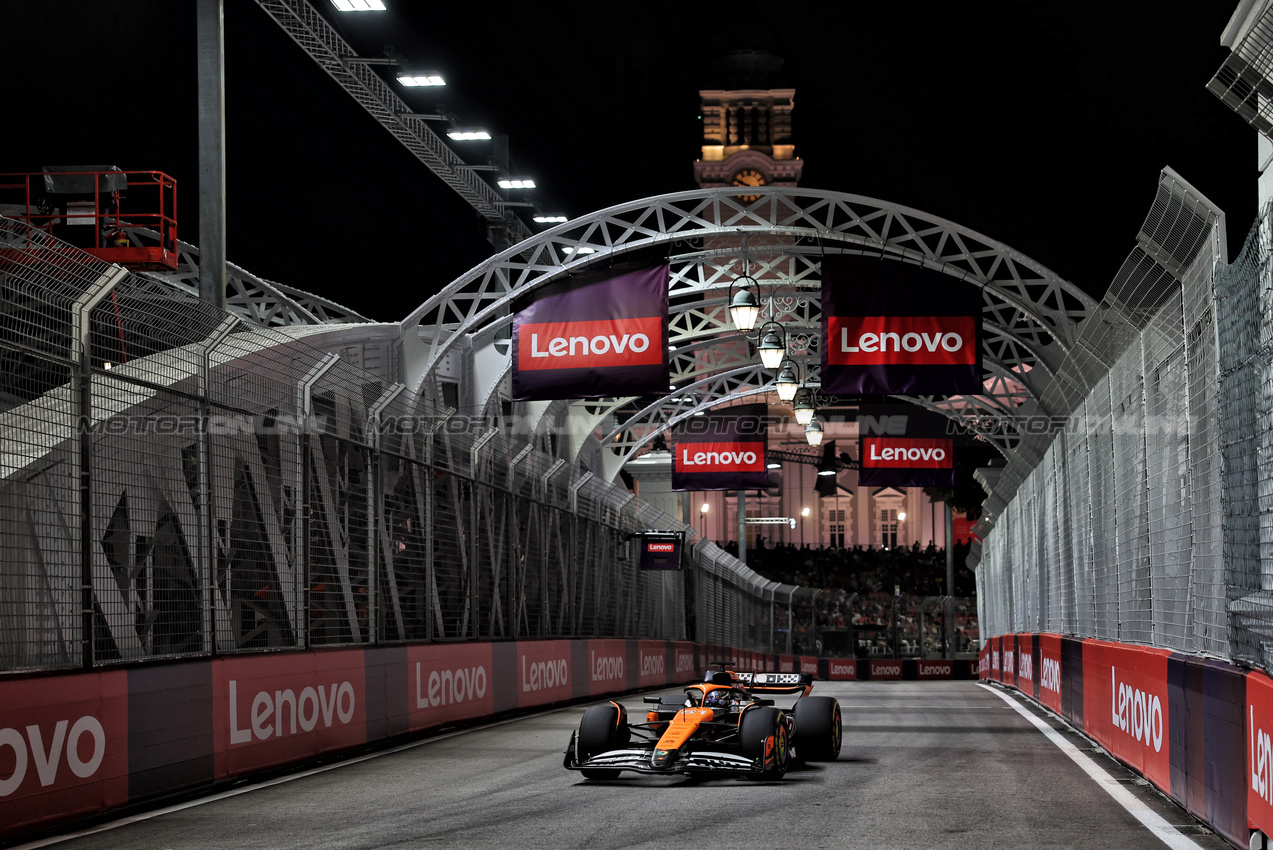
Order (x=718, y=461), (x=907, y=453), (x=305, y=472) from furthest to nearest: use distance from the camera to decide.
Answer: (x=718, y=461) → (x=907, y=453) → (x=305, y=472)

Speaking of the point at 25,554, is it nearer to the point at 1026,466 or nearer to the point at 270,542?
the point at 270,542

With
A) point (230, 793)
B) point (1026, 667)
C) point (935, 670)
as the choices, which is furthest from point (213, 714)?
point (935, 670)

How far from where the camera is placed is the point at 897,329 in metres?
17.5

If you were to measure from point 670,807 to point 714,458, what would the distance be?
76.3 ft

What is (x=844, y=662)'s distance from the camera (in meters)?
43.7

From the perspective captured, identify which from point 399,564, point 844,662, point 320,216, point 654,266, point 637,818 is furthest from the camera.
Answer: point 844,662

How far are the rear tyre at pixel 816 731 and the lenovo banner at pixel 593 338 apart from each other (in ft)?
24.1

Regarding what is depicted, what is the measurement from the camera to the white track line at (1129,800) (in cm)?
664

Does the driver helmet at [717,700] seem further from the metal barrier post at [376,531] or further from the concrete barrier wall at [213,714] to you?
the metal barrier post at [376,531]

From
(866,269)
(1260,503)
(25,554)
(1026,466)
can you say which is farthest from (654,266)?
(1260,503)

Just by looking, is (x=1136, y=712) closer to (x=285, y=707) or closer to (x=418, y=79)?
(x=285, y=707)

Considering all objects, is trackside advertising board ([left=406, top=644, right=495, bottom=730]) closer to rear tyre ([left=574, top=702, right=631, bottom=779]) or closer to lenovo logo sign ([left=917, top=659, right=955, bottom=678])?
rear tyre ([left=574, top=702, right=631, bottom=779])

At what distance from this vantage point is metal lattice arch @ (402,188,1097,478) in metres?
26.4

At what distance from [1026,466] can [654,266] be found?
5345 millimetres
